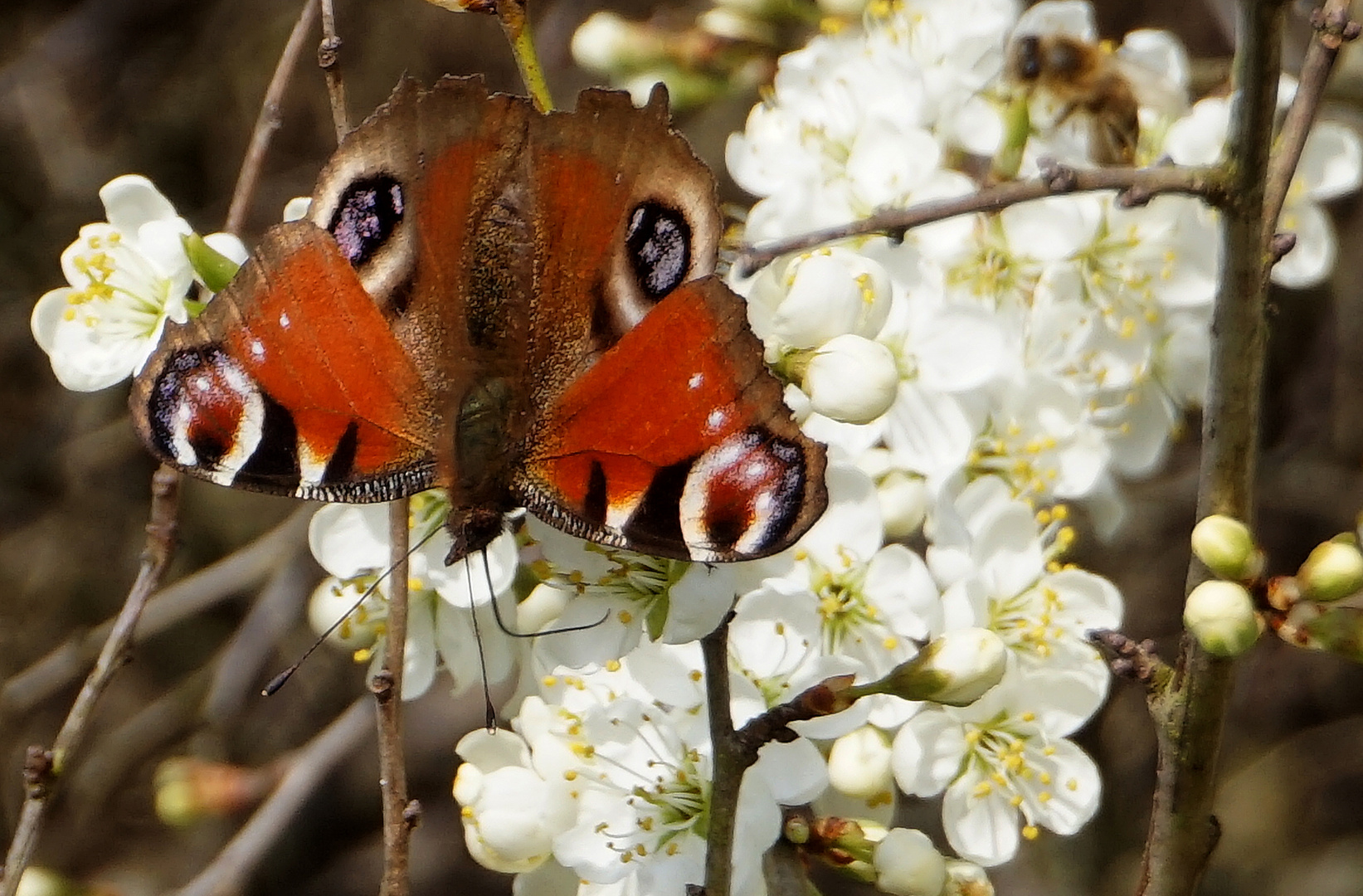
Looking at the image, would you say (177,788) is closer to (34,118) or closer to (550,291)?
(550,291)

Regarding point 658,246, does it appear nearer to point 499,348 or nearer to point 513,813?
point 499,348

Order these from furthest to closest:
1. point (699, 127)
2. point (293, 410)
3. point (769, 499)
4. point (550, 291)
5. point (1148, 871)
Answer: point (699, 127) → point (550, 291) → point (293, 410) → point (1148, 871) → point (769, 499)

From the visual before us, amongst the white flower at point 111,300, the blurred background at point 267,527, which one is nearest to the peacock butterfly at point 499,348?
the white flower at point 111,300

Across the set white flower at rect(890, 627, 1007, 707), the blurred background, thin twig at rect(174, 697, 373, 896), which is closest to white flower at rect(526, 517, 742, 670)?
white flower at rect(890, 627, 1007, 707)

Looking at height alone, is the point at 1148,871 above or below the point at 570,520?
below

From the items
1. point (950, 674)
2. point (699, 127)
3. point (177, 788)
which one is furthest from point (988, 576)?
point (699, 127)

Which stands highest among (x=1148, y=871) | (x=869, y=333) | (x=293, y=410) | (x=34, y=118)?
(x=34, y=118)

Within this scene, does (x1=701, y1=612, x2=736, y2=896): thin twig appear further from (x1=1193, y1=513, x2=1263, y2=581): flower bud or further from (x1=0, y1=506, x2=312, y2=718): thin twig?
(x1=0, y1=506, x2=312, y2=718): thin twig
